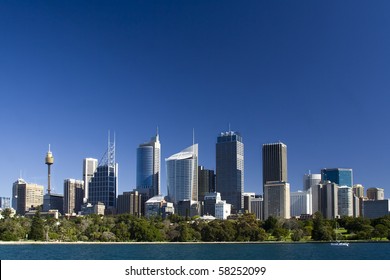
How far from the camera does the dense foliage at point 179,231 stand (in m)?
103

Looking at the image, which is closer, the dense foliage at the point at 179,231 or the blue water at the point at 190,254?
the blue water at the point at 190,254

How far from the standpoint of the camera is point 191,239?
106875mm

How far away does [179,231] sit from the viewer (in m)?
108

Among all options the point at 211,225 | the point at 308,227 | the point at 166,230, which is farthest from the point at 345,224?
the point at 166,230

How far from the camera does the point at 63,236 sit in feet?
346

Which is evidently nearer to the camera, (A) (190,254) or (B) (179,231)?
(A) (190,254)

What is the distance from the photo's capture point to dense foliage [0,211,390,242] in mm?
102812

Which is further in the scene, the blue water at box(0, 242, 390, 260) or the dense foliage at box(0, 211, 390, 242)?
the dense foliage at box(0, 211, 390, 242)

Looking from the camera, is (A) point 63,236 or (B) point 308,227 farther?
(B) point 308,227
